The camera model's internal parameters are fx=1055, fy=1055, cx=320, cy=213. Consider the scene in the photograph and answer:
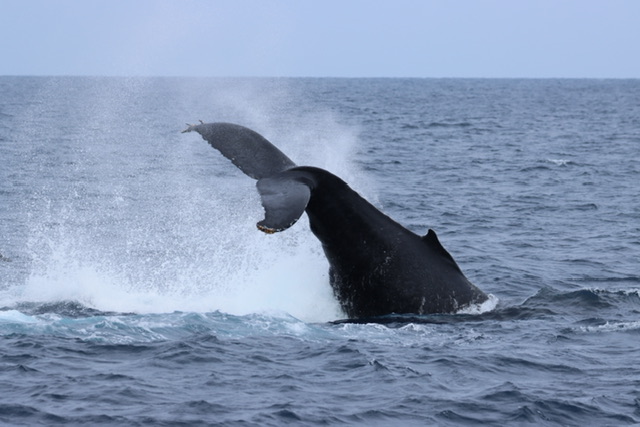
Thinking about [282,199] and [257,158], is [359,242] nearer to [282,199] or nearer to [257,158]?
[257,158]

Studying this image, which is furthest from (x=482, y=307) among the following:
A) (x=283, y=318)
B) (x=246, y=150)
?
(x=246, y=150)

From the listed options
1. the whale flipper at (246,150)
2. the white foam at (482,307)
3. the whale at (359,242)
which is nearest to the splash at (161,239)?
the whale at (359,242)

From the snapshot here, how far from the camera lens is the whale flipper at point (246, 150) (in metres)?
10.8

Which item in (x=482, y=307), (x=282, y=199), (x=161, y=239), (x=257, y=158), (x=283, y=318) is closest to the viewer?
(x=282, y=199)

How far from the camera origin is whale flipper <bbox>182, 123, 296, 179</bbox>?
10.8m

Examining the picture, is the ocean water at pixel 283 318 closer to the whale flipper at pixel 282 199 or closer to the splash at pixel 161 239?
the splash at pixel 161 239

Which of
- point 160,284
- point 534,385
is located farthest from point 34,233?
point 534,385

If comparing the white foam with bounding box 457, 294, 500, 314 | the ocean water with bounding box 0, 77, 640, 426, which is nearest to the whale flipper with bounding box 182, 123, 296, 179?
the ocean water with bounding box 0, 77, 640, 426

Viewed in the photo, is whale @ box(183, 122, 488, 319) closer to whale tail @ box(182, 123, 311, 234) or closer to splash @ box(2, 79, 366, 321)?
whale tail @ box(182, 123, 311, 234)

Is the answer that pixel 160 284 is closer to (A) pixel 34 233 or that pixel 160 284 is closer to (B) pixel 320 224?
(B) pixel 320 224

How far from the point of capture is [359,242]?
10875mm

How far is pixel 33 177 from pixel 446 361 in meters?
21.6

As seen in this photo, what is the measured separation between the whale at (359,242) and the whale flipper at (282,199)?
0.13 m

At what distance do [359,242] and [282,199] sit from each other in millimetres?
1653
